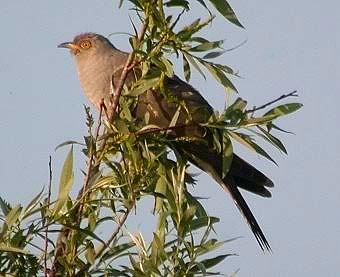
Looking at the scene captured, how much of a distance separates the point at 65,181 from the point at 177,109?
69 centimetres

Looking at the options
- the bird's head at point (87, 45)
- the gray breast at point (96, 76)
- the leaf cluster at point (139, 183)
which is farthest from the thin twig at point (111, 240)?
the bird's head at point (87, 45)

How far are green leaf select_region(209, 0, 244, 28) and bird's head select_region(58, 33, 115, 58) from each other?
3202 millimetres

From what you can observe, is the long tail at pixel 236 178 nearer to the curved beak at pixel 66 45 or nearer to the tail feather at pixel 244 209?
the tail feather at pixel 244 209

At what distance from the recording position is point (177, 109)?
391 cm

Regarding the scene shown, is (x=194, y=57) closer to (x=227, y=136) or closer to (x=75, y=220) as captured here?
(x=227, y=136)

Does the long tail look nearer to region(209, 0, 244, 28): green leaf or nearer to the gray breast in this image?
the gray breast

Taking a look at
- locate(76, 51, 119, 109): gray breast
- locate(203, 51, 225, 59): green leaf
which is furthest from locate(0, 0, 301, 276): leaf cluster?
locate(76, 51, 119, 109): gray breast

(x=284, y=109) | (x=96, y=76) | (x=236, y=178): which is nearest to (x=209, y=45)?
(x=284, y=109)

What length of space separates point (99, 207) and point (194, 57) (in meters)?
0.69

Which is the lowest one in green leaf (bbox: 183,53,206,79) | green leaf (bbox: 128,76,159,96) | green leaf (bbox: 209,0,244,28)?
green leaf (bbox: 128,76,159,96)

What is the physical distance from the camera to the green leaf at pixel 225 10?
3.49 metres

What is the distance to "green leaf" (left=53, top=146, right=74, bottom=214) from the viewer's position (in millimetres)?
3340

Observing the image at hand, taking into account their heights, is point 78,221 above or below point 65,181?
below

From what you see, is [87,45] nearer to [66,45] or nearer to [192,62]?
[66,45]
